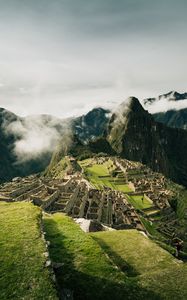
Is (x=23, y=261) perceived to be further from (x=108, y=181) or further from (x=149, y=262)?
(x=108, y=181)

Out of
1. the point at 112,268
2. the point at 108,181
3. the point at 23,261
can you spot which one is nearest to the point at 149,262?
the point at 112,268

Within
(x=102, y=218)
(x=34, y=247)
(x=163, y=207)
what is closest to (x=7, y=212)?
(x=34, y=247)

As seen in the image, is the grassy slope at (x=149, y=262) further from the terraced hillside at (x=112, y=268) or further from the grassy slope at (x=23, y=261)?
the grassy slope at (x=23, y=261)

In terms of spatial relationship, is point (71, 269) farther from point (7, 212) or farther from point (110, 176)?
point (110, 176)

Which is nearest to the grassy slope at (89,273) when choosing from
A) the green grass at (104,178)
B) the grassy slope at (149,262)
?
the grassy slope at (149,262)

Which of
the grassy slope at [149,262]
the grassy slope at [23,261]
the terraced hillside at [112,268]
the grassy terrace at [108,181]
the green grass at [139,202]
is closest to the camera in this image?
the grassy slope at [23,261]

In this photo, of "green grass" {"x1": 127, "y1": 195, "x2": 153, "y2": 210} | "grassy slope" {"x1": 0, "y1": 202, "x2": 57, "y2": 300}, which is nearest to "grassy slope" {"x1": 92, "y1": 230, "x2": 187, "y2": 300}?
"grassy slope" {"x1": 0, "y1": 202, "x2": 57, "y2": 300}
